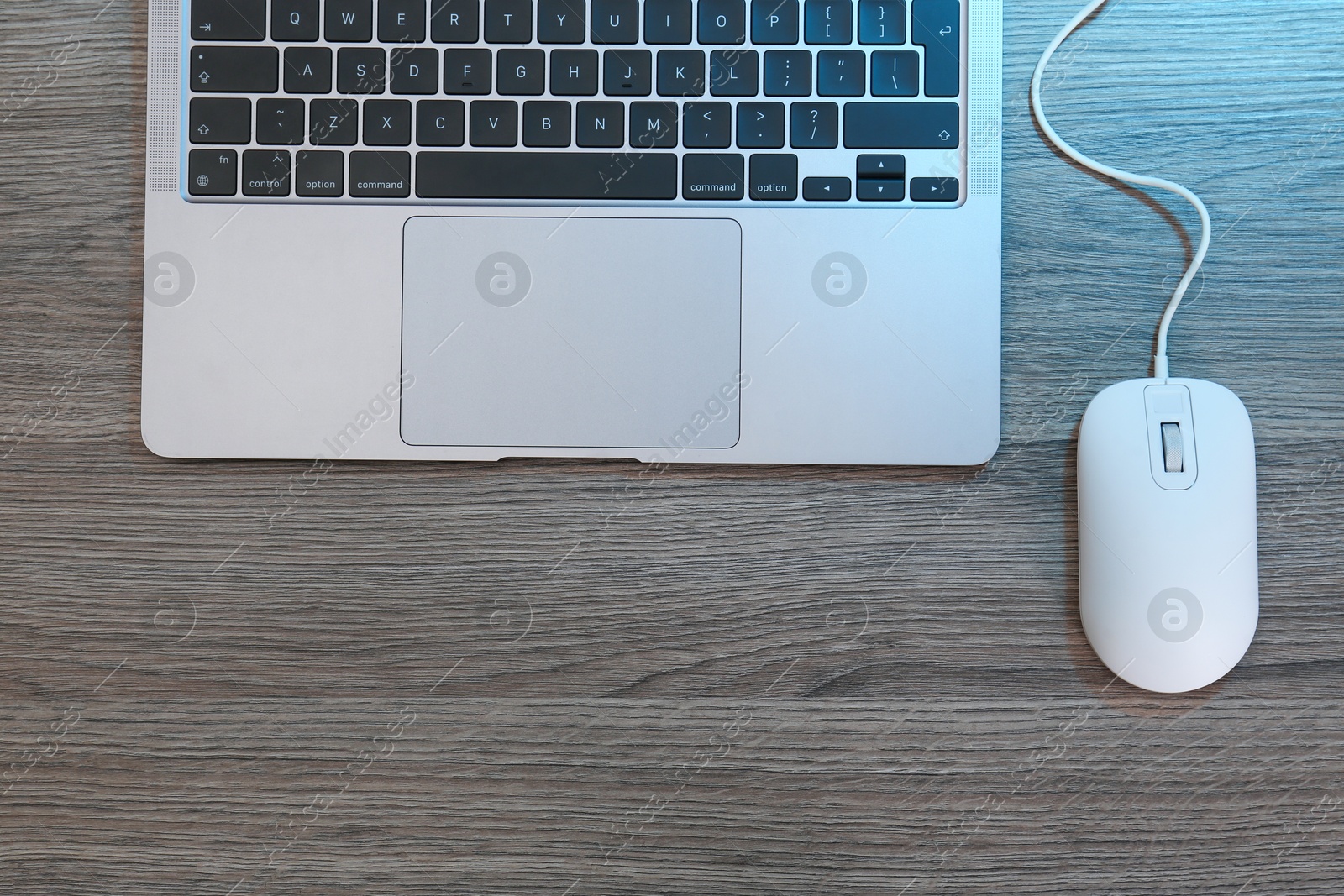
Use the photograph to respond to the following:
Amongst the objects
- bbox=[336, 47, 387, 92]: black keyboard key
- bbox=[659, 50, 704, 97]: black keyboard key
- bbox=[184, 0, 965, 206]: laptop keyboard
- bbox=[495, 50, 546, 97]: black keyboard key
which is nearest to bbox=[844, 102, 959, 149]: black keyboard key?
bbox=[184, 0, 965, 206]: laptop keyboard

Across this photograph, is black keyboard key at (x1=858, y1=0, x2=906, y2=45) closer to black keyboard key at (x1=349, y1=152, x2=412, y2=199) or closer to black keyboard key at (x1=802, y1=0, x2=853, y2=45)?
black keyboard key at (x1=802, y1=0, x2=853, y2=45)

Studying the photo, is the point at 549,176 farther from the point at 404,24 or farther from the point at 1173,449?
the point at 1173,449

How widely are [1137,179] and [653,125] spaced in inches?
14.3

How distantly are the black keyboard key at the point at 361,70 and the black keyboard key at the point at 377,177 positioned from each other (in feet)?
0.16

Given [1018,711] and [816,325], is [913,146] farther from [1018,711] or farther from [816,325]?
[1018,711]

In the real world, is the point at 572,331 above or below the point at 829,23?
below

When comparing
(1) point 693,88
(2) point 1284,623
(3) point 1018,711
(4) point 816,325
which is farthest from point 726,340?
(2) point 1284,623

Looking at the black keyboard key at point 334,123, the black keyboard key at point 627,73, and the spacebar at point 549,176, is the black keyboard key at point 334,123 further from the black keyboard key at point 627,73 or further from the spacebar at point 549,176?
the black keyboard key at point 627,73

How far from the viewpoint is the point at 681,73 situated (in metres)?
0.59

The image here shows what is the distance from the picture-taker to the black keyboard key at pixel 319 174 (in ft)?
1.93

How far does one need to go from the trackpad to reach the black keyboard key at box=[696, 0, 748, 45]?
0.13 meters

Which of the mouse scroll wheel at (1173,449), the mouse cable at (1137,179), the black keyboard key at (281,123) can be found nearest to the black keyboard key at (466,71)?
the black keyboard key at (281,123)

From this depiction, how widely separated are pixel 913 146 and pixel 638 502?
0.32 metres

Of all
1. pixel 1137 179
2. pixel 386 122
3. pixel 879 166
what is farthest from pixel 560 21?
pixel 1137 179
